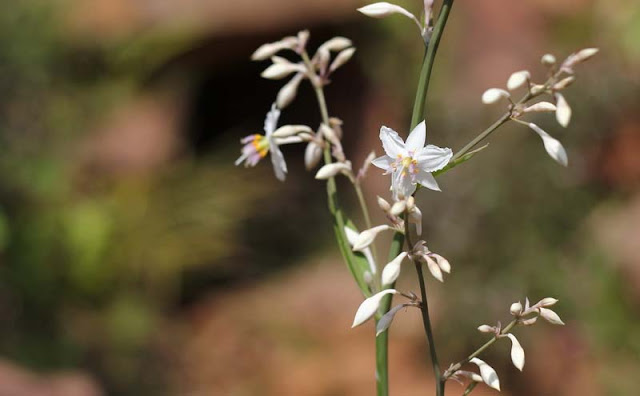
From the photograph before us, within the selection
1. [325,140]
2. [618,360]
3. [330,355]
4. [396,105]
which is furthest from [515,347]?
[396,105]

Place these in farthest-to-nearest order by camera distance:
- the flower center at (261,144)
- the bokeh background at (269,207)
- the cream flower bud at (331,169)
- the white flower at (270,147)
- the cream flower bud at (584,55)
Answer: the bokeh background at (269,207) < the flower center at (261,144) < the white flower at (270,147) < the cream flower bud at (331,169) < the cream flower bud at (584,55)

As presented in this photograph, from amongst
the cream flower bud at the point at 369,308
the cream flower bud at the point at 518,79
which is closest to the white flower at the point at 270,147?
the cream flower bud at the point at 369,308

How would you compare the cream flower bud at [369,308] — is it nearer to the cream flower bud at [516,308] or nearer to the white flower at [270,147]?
the cream flower bud at [516,308]

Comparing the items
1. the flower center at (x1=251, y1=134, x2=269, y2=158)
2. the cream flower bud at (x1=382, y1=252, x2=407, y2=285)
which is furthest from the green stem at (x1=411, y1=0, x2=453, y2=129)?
the flower center at (x1=251, y1=134, x2=269, y2=158)

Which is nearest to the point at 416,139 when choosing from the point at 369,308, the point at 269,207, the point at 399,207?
the point at 399,207

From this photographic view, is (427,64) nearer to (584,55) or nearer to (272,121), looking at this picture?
(584,55)

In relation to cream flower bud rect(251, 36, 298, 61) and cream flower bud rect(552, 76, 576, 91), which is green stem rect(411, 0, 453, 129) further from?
cream flower bud rect(251, 36, 298, 61)

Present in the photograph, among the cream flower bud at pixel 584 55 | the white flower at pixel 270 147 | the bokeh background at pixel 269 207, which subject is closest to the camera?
the cream flower bud at pixel 584 55
